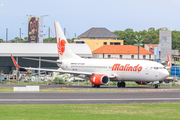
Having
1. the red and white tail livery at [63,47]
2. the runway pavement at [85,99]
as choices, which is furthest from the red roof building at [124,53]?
the runway pavement at [85,99]

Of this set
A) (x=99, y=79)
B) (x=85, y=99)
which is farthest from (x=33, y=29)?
→ (x=85, y=99)

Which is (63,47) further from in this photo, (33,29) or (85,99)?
(33,29)

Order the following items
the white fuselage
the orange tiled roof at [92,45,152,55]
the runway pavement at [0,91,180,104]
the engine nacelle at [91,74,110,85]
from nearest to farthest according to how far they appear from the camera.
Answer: the runway pavement at [0,91,180,104] < the white fuselage < the engine nacelle at [91,74,110,85] < the orange tiled roof at [92,45,152,55]

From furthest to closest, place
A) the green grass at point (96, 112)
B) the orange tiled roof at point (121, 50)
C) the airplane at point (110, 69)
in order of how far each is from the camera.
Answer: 1. the orange tiled roof at point (121, 50)
2. the airplane at point (110, 69)
3. the green grass at point (96, 112)

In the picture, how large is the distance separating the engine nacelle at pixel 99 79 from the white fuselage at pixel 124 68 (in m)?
1.38

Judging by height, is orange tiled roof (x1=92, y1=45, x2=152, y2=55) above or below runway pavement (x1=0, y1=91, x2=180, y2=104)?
above

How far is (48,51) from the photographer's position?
7644cm

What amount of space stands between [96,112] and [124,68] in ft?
84.1

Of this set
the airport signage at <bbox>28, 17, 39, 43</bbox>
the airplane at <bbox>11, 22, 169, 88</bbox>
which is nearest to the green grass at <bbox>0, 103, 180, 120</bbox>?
the airplane at <bbox>11, 22, 169, 88</bbox>

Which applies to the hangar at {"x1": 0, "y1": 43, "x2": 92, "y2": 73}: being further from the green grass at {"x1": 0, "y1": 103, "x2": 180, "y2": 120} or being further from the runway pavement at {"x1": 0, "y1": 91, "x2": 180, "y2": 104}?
the green grass at {"x1": 0, "y1": 103, "x2": 180, "y2": 120}

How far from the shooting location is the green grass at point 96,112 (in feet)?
66.2

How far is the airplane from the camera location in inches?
1805

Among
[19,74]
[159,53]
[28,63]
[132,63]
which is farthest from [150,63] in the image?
[159,53]

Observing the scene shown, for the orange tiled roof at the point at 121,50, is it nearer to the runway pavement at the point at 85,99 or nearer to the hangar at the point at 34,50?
the hangar at the point at 34,50
